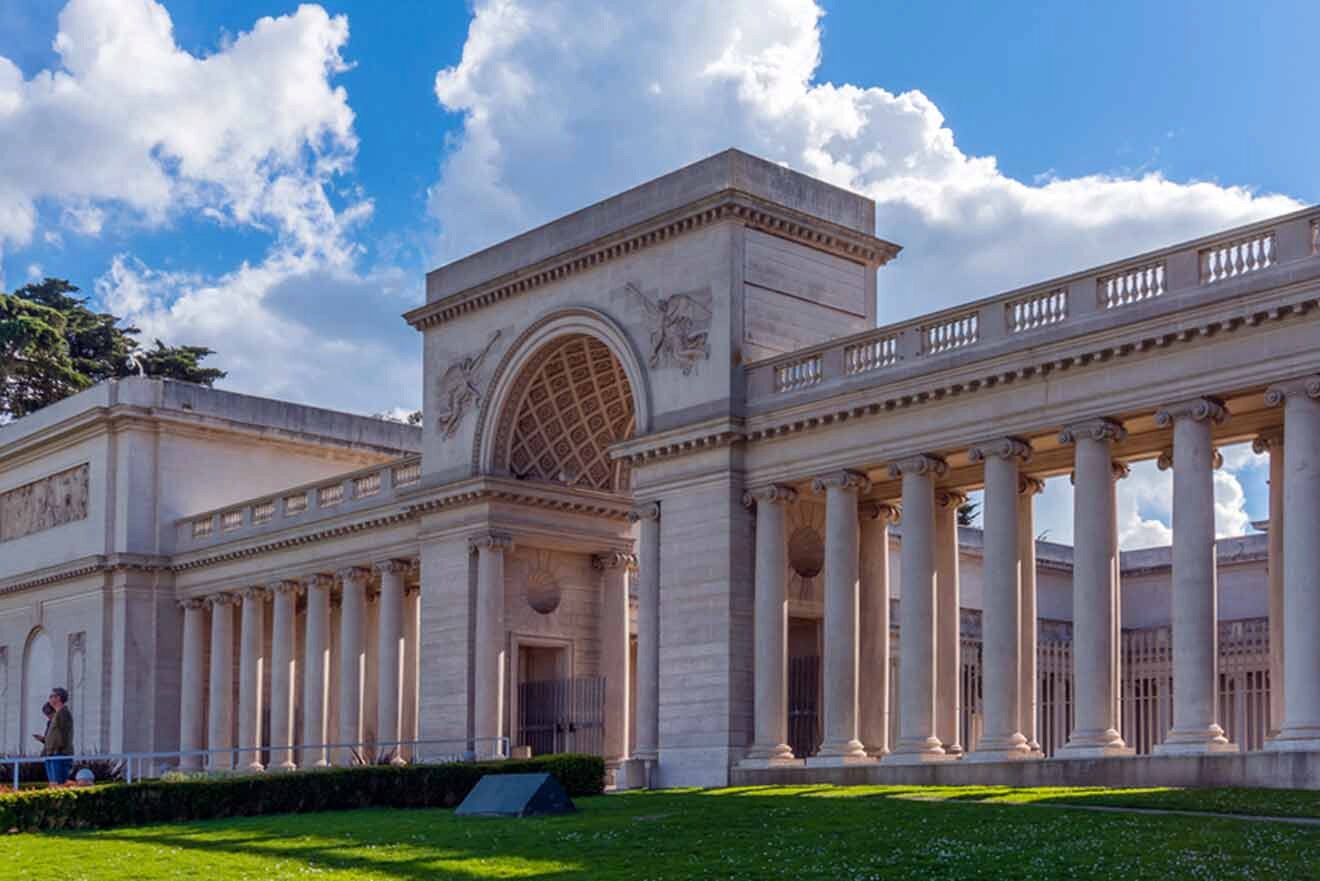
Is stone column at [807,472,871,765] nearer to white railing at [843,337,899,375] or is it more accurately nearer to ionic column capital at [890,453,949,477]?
ionic column capital at [890,453,949,477]

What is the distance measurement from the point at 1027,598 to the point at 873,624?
4.00 meters

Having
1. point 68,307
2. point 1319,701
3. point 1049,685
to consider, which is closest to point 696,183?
point 1319,701

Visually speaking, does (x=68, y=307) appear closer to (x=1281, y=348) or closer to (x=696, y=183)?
(x=696, y=183)

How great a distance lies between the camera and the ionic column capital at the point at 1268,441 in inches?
1237

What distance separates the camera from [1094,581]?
31.5 metres

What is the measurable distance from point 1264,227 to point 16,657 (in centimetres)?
5111

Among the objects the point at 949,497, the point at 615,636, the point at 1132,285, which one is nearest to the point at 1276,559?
the point at 1132,285

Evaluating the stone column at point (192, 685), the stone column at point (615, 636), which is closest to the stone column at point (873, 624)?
the stone column at point (615, 636)

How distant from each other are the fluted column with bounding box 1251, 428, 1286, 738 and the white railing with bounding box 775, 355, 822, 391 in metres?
9.44

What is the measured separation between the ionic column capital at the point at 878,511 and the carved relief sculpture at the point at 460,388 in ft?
38.4

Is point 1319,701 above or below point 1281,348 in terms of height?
below

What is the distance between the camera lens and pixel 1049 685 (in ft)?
177

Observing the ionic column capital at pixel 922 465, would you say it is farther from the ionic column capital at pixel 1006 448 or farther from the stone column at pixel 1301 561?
the stone column at pixel 1301 561

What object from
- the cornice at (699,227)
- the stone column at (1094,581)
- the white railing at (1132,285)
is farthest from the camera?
the cornice at (699,227)
